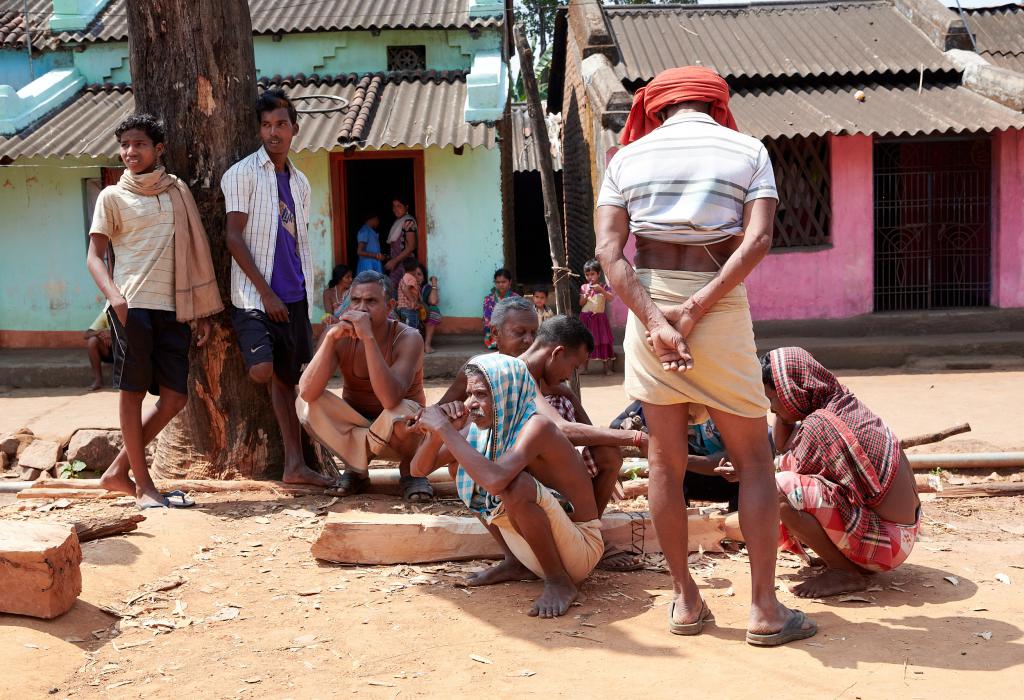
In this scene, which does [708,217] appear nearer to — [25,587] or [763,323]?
[25,587]

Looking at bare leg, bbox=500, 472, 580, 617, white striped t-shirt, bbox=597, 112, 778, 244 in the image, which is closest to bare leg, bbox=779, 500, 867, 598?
bare leg, bbox=500, 472, 580, 617

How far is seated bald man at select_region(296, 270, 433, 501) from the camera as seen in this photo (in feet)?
17.6

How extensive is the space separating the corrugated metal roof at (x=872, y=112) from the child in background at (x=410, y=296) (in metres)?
4.01

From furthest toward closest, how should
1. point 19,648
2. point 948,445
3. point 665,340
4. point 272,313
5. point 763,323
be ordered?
point 763,323, point 948,445, point 272,313, point 19,648, point 665,340

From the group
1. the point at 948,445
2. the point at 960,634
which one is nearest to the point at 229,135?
the point at 960,634

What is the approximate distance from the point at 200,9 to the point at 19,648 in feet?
12.2

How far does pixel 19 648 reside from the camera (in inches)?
143

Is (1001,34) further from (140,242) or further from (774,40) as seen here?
(140,242)

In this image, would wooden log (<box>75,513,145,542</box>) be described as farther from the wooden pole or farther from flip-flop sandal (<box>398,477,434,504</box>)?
the wooden pole

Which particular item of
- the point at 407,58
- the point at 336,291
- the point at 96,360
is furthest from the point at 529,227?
the point at 96,360

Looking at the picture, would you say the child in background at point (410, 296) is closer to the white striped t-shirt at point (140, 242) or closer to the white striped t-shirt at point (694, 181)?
the white striped t-shirt at point (140, 242)

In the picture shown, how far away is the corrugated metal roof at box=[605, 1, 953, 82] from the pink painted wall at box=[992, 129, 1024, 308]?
143 cm

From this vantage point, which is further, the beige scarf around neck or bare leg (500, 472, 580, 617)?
the beige scarf around neck

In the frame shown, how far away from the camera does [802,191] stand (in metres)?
12.4
